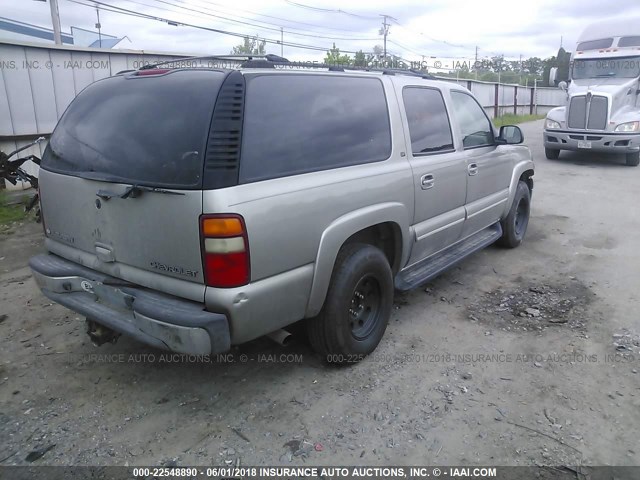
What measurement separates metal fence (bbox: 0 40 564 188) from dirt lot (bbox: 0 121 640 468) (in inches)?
170

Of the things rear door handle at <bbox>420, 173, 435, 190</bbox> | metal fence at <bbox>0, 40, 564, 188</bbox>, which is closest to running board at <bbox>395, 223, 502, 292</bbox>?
rear door handle at <bbox>420, 173, 435, 190</bbox>

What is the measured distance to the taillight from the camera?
239cm

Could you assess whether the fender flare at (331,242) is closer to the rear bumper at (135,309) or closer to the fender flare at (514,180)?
the rear bumper at (135,309)

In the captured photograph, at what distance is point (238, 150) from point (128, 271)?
964 mm

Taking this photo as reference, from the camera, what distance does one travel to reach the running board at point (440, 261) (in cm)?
382

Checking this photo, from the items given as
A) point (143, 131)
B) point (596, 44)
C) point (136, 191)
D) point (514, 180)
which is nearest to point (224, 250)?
point (136, 191)

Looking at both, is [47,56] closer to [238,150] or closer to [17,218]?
[17,218]

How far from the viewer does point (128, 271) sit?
277 centimetres

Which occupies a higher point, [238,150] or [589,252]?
[238,150]

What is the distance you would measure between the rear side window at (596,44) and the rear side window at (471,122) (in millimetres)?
10642

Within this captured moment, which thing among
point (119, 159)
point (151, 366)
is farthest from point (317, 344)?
point (119, 159)

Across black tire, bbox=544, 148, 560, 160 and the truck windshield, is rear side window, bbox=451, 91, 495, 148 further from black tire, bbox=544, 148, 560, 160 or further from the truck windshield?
the truck windshield

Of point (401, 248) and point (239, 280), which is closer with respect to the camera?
point (239, 280)

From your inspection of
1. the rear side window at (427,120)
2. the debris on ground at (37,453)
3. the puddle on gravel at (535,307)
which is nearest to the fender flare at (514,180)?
the puddle on gravel at (535,307)
